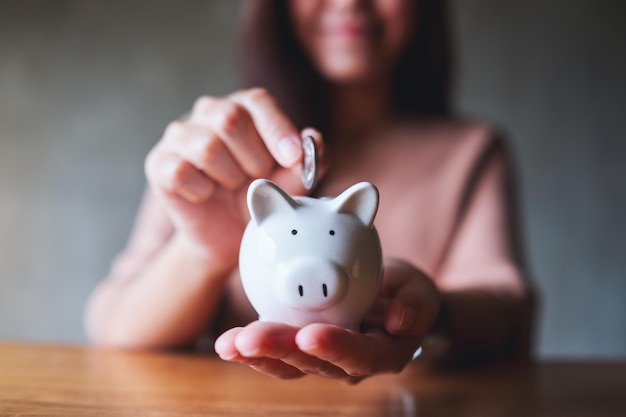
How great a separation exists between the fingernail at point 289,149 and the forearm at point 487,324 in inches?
9.8

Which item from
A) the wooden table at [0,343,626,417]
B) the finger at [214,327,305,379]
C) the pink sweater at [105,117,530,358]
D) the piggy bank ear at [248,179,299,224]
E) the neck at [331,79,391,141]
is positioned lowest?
the wooden table at [0,343,626,417]

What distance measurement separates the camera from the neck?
1065 mm

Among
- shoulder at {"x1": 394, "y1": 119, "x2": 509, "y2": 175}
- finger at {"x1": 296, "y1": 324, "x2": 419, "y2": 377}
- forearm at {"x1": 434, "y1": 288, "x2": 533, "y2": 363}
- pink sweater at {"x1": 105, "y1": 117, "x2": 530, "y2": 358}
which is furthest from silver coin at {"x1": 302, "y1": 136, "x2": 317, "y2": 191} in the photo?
shoulder at {"x1": 394, "y1": 119, "x2": 509, "y2": 175}

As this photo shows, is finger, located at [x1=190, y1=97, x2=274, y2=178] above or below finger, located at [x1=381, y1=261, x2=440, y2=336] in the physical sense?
→ above

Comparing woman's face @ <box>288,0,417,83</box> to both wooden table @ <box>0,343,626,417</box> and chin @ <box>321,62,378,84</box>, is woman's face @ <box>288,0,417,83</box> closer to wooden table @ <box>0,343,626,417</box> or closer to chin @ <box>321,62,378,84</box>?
chin @ <box>321,62,378,84</box>

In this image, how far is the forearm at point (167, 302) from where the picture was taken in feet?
2.11

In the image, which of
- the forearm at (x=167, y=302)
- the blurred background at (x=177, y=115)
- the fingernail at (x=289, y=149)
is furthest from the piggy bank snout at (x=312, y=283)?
the blurred background at (x=177, y=115)

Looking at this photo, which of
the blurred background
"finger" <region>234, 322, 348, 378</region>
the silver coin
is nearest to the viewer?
"finger" <region>234, 322, 348, 378</region>

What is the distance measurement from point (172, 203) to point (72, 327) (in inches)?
64.9

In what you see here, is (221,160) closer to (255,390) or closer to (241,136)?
(241,136)

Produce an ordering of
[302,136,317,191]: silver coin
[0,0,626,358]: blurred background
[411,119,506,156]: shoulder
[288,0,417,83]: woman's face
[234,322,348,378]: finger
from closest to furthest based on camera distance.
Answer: [234,322,348,378]: finger
[302,136,317,191]: silver coin
[288,0,417,83]: woman's face
[411,119,506,156]: shoulder
[0,0,626,358]: blurred background

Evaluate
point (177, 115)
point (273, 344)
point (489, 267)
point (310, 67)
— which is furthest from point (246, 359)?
point (177, 115)

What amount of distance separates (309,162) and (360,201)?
0.05 meters

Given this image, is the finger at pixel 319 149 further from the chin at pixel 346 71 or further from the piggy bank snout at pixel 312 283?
the chin at pixel 346 71
